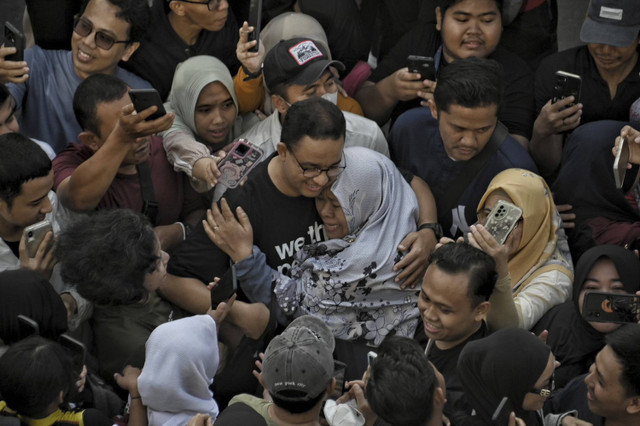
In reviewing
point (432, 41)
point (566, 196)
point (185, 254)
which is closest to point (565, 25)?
point (432, 41)

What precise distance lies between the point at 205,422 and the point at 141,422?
0.30 metres

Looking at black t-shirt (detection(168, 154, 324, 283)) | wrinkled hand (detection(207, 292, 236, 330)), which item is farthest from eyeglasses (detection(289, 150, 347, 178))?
wrinkled hand (detection(207, 292, 236, 330))

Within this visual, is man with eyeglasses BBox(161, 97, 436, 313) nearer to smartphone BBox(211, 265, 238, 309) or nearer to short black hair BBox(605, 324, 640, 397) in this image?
smartphone BBox(211, 265, 238, 309)

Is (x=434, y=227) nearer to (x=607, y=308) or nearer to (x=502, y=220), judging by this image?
(x=502, y=220)

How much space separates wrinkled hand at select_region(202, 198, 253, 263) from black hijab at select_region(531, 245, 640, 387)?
1287mm

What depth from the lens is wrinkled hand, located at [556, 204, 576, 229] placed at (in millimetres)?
4844

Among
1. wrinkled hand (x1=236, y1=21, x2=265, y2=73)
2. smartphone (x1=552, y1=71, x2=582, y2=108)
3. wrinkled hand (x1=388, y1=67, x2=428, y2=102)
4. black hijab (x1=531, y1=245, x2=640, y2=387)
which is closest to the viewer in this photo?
black hijab (x1=531, y1=245, x2=640, y2=387)

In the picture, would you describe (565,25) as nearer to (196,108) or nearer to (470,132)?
(470,132)

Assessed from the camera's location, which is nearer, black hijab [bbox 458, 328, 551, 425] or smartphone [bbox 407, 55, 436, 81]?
black hijab [bbox 458, 328, 551, 425]

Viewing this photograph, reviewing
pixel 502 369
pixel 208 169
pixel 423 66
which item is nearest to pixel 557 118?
pixel 423 66

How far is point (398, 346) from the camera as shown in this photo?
3428 millimetres

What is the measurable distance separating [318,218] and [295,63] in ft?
2.65

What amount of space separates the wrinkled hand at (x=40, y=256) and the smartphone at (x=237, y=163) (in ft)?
2.74

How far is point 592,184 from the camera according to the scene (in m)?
4.87
